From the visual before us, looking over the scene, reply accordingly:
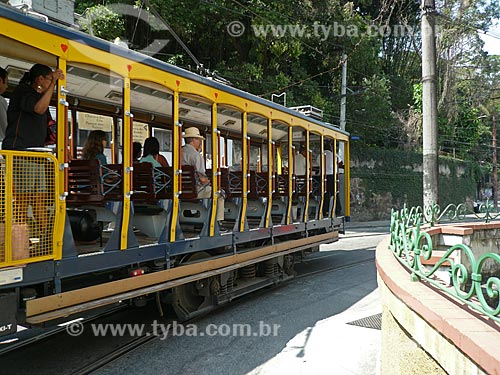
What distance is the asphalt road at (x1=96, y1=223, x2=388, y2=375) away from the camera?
15.1 feet

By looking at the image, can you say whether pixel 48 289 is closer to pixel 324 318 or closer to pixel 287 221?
pixel 324 318

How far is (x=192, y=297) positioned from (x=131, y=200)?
205cm

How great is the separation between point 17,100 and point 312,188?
6.48 meters

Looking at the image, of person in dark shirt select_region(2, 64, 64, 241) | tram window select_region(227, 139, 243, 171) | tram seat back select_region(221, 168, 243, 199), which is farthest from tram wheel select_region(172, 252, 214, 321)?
tram window select_region(227, 139, 243, 171)

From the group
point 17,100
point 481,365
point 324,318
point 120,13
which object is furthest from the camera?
point 120,13

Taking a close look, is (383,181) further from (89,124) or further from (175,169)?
(175,169)

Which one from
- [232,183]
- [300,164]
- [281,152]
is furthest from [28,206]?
[281,152]

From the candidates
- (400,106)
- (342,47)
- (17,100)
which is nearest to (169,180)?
(17,100)

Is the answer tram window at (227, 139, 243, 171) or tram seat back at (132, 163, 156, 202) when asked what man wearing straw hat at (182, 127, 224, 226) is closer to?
tram seat back at (132, 163, 156, 202)

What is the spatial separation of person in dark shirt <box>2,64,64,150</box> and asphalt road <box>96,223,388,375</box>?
2370 mm

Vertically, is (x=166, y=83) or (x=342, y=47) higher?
(x=342, y=47)

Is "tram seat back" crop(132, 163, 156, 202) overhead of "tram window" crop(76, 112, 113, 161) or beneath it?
beneath

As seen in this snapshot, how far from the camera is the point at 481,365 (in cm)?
211

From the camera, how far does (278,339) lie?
5438 millimetres
